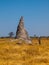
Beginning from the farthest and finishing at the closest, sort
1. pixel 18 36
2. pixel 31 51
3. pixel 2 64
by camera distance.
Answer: pixel 18 36, pixel 31 51, pixel 2 64

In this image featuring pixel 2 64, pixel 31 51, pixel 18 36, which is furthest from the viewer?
pixel 18 36

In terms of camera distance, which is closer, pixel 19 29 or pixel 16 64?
pixel 16 64

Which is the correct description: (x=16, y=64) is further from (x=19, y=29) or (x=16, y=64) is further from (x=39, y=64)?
(x=19, y=29)

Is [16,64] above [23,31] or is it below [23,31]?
below

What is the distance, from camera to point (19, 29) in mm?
56062

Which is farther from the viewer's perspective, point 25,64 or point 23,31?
point 23,31

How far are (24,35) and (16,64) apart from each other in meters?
35.5

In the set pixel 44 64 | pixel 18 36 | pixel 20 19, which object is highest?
pixel 20 19

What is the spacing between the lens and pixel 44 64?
19.7 m

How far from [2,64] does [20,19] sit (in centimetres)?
4026

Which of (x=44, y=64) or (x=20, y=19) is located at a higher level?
(x=20, y=19)

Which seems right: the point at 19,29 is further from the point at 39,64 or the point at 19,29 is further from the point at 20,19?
the point at 39,64

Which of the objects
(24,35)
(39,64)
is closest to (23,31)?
(24,35)

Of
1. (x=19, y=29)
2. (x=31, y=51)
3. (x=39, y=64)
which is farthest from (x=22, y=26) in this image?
(x=39, y=64)
